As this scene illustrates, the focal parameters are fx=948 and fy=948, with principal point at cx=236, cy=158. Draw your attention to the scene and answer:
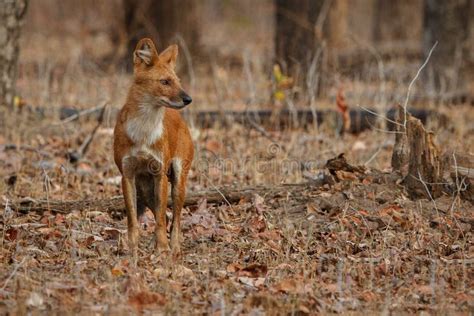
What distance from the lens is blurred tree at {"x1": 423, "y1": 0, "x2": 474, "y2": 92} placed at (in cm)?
1388

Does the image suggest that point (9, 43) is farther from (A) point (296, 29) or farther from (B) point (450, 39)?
(B) point (450, 39)

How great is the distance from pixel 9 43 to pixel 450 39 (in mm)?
6823

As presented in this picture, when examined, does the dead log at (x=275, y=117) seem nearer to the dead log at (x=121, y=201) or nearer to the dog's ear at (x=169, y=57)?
the dead log at (x=121, y=201)

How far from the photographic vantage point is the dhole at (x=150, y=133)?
6410 millimetres

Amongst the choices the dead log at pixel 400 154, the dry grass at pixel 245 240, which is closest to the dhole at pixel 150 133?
the dry grass at pixel 245 240

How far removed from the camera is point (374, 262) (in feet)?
20.5

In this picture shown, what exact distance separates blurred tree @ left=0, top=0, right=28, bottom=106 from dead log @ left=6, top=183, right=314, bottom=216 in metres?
3.01

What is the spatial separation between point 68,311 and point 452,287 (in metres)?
→ 2.35

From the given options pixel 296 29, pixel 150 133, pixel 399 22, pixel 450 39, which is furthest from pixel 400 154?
pixel 399 22

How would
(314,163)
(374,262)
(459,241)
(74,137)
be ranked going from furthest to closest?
(74,137) → (314,163) → (459,241) → (374,262)

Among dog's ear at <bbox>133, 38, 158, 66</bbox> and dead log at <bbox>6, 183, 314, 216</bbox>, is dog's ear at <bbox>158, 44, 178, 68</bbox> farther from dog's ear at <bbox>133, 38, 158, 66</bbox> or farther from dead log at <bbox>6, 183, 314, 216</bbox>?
dead log at <bbox>6, 183, 314, 216</bbox>

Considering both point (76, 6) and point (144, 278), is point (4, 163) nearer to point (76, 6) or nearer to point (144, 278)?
point (144, 278)

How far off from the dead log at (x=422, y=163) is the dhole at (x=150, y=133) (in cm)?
197

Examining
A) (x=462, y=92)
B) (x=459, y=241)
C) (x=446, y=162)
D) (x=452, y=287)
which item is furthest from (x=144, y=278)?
(x=462, y=92)
